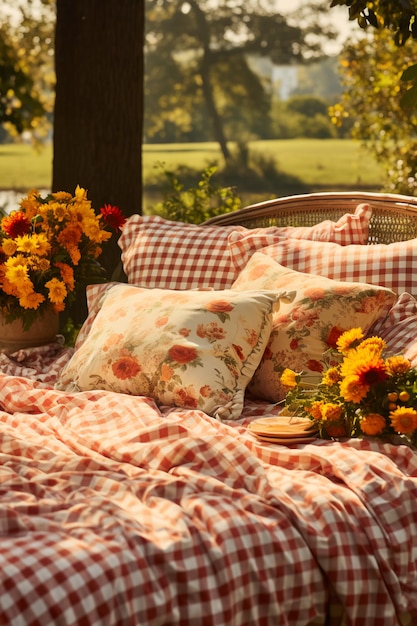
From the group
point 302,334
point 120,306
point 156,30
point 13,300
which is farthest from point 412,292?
point 156,30

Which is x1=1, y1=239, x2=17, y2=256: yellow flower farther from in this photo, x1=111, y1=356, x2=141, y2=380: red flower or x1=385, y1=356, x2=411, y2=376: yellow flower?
x1=385, y1=356, x2=411, y2=376: yellow flower

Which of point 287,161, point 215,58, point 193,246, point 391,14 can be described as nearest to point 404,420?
point 193,246

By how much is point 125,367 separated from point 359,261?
81 cm

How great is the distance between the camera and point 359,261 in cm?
309

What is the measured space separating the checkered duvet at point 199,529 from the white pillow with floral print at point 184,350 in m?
0.27

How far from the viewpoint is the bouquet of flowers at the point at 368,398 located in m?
2.30

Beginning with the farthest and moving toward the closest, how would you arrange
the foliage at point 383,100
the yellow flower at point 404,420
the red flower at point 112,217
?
1. the foliage at point 383,100
2. the red flower at point 112,217
3. the yellow flower at point 404,420

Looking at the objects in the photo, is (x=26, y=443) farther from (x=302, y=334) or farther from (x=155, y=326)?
(x=302, y=334)

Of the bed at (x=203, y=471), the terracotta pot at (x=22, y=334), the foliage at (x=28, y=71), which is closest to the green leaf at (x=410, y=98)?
the bed at (x=203, y=471)

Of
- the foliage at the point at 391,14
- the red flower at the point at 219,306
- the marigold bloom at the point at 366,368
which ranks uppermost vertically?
the foliage at the point at 391,14

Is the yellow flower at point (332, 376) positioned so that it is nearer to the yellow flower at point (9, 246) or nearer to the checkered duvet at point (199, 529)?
the checkered duvet at point (199, 529)

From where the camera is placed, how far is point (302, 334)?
2.84 m

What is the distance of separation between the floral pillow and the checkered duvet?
46 centimetres

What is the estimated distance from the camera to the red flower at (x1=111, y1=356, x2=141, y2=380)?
2768 mm
